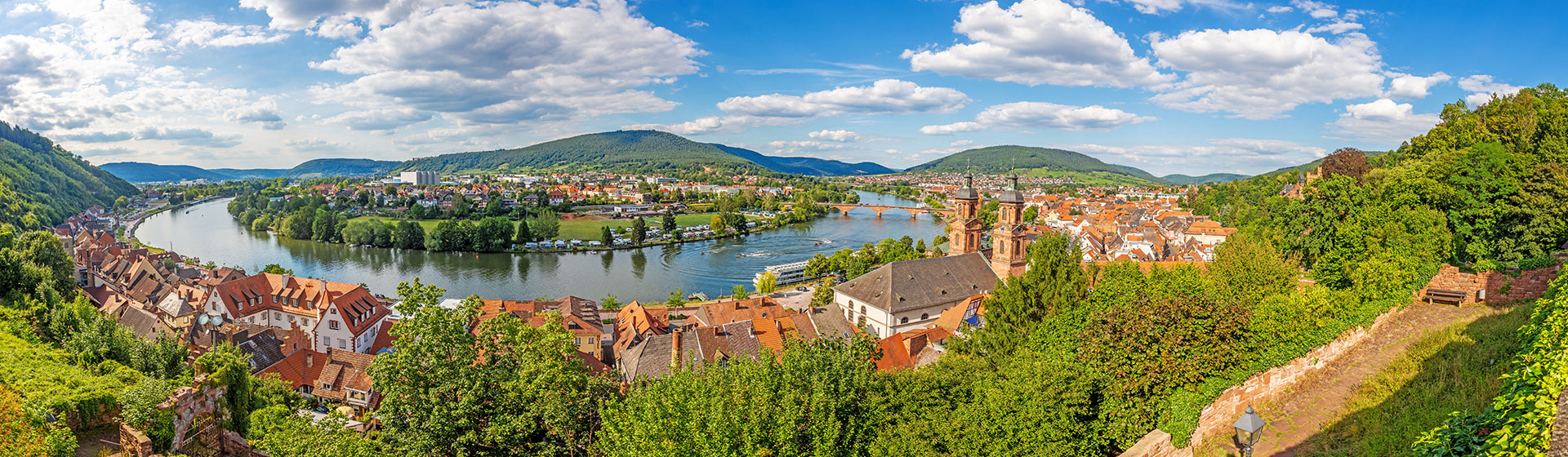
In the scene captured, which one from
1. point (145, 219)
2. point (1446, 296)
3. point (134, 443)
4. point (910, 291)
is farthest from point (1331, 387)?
point (145, 219)

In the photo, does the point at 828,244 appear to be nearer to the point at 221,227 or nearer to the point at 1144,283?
the point at 1144,283

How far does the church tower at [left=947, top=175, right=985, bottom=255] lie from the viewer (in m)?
28.8

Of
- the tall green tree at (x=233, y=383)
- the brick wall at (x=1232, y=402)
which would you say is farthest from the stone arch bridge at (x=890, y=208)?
the tall green tree at (x=233, y=383)

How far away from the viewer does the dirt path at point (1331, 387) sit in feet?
27.2

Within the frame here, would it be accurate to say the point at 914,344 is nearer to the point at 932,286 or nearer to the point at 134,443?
the point at 932,286

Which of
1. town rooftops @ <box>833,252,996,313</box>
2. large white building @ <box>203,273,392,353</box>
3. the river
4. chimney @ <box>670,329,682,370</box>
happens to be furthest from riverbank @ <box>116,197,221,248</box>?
town rooftops @ <box>833,252,996,313</box>

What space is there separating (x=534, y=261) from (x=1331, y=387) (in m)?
49.9

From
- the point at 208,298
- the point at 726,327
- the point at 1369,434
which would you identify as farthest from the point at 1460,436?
the point at 208,298

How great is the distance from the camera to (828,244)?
62.0m

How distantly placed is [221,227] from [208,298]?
59.6 metres

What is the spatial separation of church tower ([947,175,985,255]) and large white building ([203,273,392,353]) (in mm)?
22711

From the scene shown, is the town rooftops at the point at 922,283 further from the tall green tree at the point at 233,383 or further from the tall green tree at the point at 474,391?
the tall green tree at the point at 233,383

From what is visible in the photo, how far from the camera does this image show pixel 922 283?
969 inches

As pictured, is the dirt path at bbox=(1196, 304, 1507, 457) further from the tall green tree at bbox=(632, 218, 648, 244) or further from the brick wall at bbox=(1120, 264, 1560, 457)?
the tall green tree at bbox=(632, 218, 648, 244)
